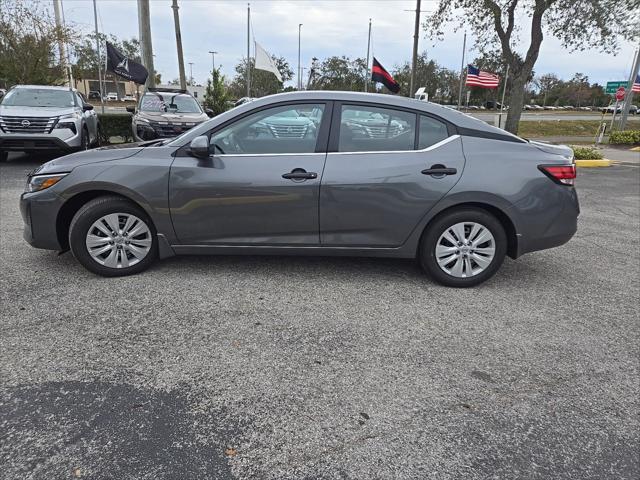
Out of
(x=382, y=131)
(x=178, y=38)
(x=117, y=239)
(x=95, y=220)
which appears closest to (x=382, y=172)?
(x=382, y=131)

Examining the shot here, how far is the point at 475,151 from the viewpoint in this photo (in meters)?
3.95

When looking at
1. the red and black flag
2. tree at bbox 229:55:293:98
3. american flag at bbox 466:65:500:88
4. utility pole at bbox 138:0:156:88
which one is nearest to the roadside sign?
american flag at bbox 466:65:500:88

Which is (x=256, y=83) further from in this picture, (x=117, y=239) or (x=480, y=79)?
(x=117, y=239)

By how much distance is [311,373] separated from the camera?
2.76 metres

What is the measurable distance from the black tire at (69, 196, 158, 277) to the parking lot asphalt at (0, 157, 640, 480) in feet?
0.57

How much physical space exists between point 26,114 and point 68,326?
8.07 m

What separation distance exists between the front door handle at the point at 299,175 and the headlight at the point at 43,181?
185 cm

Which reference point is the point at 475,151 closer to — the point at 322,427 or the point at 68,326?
the point at 322,427

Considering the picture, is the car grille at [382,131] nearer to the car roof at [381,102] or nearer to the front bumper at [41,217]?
the car roof at [381,102]

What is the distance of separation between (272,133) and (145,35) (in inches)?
488

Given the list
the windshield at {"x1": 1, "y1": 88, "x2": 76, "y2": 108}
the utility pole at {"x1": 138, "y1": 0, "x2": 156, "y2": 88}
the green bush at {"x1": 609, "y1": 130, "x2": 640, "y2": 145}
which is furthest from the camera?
the green bush at {"x1": 609, "y1": 130, "x2": 640, "y2": 145}

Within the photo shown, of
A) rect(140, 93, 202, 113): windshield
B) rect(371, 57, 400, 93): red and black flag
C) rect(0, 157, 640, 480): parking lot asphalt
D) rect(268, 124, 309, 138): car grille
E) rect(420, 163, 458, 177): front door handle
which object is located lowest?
rect(0, 157, 640, 480): parking lot asphalt

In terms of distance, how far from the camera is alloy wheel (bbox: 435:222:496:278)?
13.1 ft

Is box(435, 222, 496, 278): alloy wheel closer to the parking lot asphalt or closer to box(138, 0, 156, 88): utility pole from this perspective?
the parking lot asphalt
